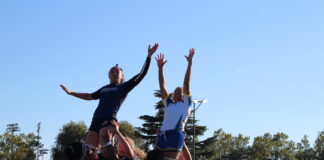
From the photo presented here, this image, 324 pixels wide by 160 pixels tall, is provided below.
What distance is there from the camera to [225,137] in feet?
281

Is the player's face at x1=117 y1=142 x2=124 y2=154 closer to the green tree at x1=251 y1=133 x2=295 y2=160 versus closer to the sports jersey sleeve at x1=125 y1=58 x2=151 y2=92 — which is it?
the sports jersey sleeve at x1=125 y1=58 x2=151 y2=92

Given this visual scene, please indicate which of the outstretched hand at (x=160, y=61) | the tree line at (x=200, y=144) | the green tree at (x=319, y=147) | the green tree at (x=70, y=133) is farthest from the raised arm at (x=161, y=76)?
the green tree at (x=319, y=147)

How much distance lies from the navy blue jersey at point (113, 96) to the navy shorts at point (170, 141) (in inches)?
40.7

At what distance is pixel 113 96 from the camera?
8273 millimetres

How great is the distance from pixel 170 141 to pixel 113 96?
131cm

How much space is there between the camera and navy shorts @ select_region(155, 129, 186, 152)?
8453 millimetres

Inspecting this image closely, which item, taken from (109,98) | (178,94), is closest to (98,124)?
(109,98)

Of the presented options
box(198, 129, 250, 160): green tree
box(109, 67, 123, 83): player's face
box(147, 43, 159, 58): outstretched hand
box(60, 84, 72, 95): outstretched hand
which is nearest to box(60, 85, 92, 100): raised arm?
box(60, 84, 72, 95): outstretched hand

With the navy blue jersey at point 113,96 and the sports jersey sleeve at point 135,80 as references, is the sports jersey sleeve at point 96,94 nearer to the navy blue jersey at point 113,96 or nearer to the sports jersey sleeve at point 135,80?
the navy blue jersey at point 113,96

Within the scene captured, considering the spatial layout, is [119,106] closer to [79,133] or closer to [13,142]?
[79,133]

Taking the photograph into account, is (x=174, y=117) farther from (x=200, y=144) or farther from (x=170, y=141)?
(x=200, y=144)

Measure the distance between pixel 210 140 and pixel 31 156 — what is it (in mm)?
32469

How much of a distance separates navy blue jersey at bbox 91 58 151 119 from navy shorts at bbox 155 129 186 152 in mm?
1034

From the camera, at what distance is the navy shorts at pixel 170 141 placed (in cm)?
845
